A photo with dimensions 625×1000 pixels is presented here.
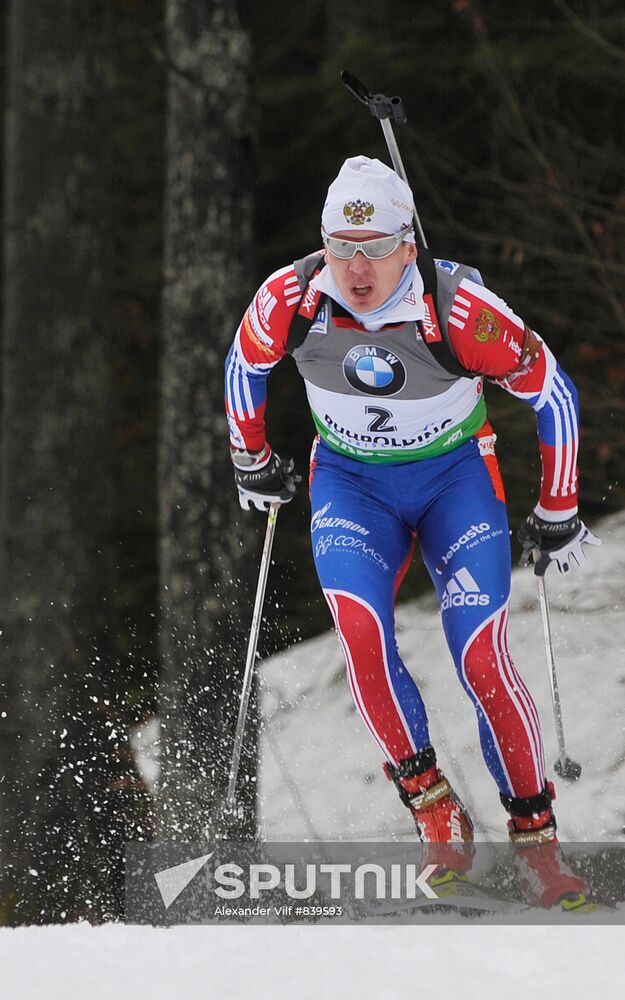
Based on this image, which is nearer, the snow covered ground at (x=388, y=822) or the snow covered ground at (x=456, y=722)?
the snow covered ground at (x=388, y=822)

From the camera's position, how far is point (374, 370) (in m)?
4.32

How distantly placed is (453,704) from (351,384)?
403 centimetres

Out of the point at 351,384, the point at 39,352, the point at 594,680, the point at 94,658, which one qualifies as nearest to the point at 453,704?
the point at 594,680

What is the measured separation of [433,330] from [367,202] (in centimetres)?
48

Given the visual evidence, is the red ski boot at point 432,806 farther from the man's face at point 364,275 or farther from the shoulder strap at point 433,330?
the man's face at point 364,275

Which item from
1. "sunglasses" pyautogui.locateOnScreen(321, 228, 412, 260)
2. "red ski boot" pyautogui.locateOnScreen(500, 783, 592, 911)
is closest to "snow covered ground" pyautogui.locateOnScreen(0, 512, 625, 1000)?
"red ski boot" pyautogui.locateOnScreen(500, 783, 592, 911)

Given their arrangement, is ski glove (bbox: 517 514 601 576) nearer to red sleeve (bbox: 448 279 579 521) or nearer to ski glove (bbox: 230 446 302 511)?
red sleeve (bbox: 448 279 579 521)

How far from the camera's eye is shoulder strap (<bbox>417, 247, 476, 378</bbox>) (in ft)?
13.9

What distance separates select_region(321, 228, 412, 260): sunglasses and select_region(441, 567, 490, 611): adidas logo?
1.11 m

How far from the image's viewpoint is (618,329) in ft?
28.8

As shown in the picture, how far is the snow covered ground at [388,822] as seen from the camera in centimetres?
383

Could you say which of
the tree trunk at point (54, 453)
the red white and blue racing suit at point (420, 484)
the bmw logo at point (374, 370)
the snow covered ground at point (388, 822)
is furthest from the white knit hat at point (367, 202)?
the tree trunk at point (54, 453)

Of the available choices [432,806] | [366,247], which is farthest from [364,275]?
[432,806]
